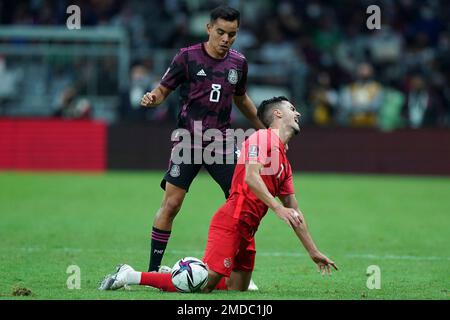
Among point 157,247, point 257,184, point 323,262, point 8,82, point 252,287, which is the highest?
point 8,82

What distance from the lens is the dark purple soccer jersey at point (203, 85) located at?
32.1 feet

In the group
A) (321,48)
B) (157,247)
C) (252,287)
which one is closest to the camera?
(252,287)

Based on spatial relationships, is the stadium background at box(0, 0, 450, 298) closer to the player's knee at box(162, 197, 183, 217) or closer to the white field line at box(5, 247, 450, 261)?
the white field line at box(5, 247, 450, 261)

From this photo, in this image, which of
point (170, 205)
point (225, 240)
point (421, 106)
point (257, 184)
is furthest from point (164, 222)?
point (421, 106)

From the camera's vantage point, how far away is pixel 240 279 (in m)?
9.02

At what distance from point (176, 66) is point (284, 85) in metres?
14.2

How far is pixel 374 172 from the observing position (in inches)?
927

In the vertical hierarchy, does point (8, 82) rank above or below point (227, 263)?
above

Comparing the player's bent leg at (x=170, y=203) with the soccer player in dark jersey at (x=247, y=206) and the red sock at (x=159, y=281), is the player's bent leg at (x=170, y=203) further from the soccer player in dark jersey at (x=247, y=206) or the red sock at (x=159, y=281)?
the red sock at (x=159, y=281)

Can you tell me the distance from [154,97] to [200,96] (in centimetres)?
49

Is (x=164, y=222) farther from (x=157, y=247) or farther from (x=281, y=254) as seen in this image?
(x=281, y=254)

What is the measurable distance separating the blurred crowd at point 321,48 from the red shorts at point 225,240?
46.8 feet

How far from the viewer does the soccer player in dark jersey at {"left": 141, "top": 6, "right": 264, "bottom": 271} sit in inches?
382

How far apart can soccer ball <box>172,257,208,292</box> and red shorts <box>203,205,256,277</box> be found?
4.9 inches
